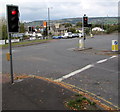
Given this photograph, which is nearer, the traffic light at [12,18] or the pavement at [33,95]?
the pavement at [33,95]

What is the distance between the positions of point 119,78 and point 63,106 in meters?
4.29

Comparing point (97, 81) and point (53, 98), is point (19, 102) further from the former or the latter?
point (97, 81)

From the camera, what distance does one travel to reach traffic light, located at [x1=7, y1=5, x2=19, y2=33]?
6.84m

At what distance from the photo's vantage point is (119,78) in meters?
8.46

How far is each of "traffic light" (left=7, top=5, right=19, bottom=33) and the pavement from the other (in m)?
2.13

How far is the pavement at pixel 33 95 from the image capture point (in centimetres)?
506

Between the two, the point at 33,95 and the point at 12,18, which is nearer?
the point at 33,95

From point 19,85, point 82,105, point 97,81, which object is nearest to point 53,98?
point 82,105

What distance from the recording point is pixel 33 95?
5.91m

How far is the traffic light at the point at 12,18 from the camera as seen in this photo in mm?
6836

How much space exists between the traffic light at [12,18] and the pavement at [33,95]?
2.13 m

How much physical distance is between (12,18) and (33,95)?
3.00m

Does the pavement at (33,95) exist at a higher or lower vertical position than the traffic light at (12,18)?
lower

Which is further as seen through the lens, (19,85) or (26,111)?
(19,85)
